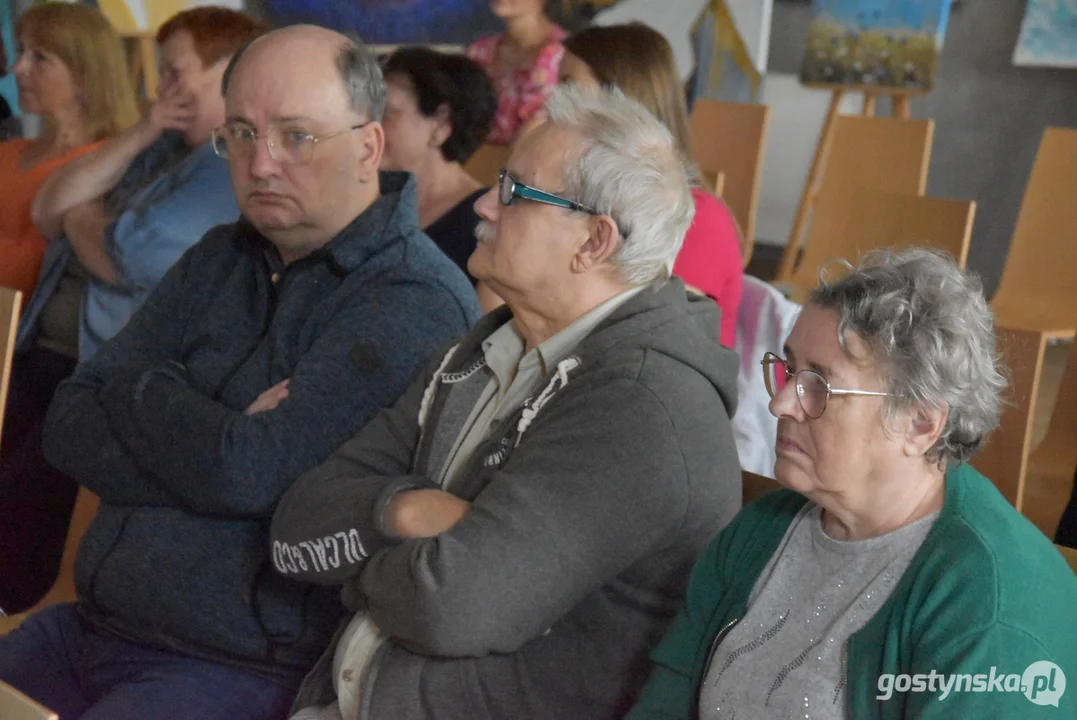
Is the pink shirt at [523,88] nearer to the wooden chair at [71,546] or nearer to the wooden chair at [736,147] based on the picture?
the wooden chair at [736,147]

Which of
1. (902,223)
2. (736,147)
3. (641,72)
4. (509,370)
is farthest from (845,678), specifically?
(736,147)

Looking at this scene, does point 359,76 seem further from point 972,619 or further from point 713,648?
point 972,619

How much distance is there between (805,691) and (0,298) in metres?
1.45

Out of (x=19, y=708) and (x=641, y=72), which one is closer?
(x=19, y=708)

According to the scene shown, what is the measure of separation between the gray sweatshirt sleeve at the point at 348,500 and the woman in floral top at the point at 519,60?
2695 mm

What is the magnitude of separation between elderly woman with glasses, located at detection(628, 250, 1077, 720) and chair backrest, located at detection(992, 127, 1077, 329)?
9.95 feet

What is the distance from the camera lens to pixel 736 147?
4.87 meters

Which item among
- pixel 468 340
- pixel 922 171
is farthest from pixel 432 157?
pixel 922 171

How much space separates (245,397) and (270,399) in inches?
4.3

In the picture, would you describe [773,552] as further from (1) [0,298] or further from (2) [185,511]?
(1) [0,298]

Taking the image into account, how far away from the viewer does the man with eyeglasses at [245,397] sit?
1.66 meters

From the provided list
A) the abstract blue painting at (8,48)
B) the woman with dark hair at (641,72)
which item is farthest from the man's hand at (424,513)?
the abstract blue painting at (8,48)

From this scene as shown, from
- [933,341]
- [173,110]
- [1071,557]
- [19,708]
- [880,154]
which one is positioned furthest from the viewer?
[880,154]

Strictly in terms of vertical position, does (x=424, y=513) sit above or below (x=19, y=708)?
below
